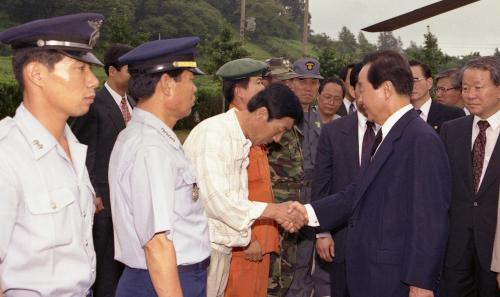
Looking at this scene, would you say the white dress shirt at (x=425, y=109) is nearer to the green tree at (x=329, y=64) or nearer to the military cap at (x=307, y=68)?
the military cap at (x=307, y=68)

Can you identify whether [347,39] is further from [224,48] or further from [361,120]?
[361,120]

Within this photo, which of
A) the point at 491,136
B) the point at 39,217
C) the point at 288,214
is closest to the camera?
the point at 39,217

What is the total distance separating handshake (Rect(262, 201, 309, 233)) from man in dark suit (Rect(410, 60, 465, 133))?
2173 millimetres

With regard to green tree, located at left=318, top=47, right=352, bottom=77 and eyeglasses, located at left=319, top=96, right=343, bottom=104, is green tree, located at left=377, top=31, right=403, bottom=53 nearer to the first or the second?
green tree, located at left=318, top=47, right=352, bottom=77

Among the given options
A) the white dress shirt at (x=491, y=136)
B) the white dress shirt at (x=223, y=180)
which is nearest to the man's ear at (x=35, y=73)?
the white dress shirt at (x=223, y=180)

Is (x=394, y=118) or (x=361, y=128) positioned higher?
(x=394, y=118)

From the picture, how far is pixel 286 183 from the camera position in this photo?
4879 millimetres

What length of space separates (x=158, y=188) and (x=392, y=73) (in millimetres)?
1614

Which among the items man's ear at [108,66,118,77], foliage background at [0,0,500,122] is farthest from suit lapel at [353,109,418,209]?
foliage background at [0,0,500,122]

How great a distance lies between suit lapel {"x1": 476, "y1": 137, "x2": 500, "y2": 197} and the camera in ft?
14.0

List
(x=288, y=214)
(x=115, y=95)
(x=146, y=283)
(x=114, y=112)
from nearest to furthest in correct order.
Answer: (x=146, y=283) → (x=288, y=214) → (x=114, y=112) → (x=115, y=95)

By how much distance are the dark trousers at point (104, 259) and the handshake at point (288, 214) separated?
6.06 feet

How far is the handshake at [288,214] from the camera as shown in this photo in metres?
3.93

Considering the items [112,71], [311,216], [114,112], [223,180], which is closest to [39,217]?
[223,180]
